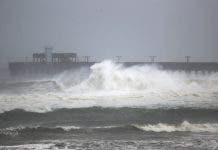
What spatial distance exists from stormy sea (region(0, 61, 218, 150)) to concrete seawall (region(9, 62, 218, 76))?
7069mm

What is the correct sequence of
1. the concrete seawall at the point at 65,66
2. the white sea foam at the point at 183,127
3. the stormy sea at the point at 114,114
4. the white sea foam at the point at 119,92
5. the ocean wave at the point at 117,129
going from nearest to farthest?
the stormy sea at the point at 114,114
the ocean wave at the point at 117,129
the white sea foam at the point at 183,127
the white sea foam at the point at 119,92
the concrete seawall at the point at 65,66

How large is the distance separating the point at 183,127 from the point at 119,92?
9.18 metres

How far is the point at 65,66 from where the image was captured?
35.0m

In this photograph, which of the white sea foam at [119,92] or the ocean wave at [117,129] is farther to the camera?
the white sea foam at [119,92]

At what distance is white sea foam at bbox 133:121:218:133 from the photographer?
42.6 ft

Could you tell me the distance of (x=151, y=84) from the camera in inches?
961

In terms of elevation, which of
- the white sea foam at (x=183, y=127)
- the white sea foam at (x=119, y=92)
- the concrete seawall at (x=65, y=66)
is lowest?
the white sea foam at (x=183, y=127)

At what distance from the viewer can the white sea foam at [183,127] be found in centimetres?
1298

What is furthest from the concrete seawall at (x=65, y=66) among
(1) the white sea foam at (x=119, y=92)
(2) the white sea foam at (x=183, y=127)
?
(2) the white sea foam at (x=183, y=127)

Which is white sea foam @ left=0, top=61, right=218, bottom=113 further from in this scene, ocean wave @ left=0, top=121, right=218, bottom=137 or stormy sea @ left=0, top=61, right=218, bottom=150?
ocean wave @ left=0, top=121, right=218, bottom=137

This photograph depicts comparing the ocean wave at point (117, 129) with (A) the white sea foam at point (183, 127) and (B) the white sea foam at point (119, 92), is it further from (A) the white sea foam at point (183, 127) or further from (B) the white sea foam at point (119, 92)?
(B) the white sea foam at point (119, 92)

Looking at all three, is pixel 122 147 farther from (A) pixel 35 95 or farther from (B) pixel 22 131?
(A) pixel 35 95

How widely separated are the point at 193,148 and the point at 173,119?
4.67 meters

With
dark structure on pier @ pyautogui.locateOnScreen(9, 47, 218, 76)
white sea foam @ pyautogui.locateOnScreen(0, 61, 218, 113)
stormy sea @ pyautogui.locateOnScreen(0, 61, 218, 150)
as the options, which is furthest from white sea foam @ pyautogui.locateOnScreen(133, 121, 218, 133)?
dark structure on pier @ pyautogui.locateOnScreen(9, 47, 218, 76)
